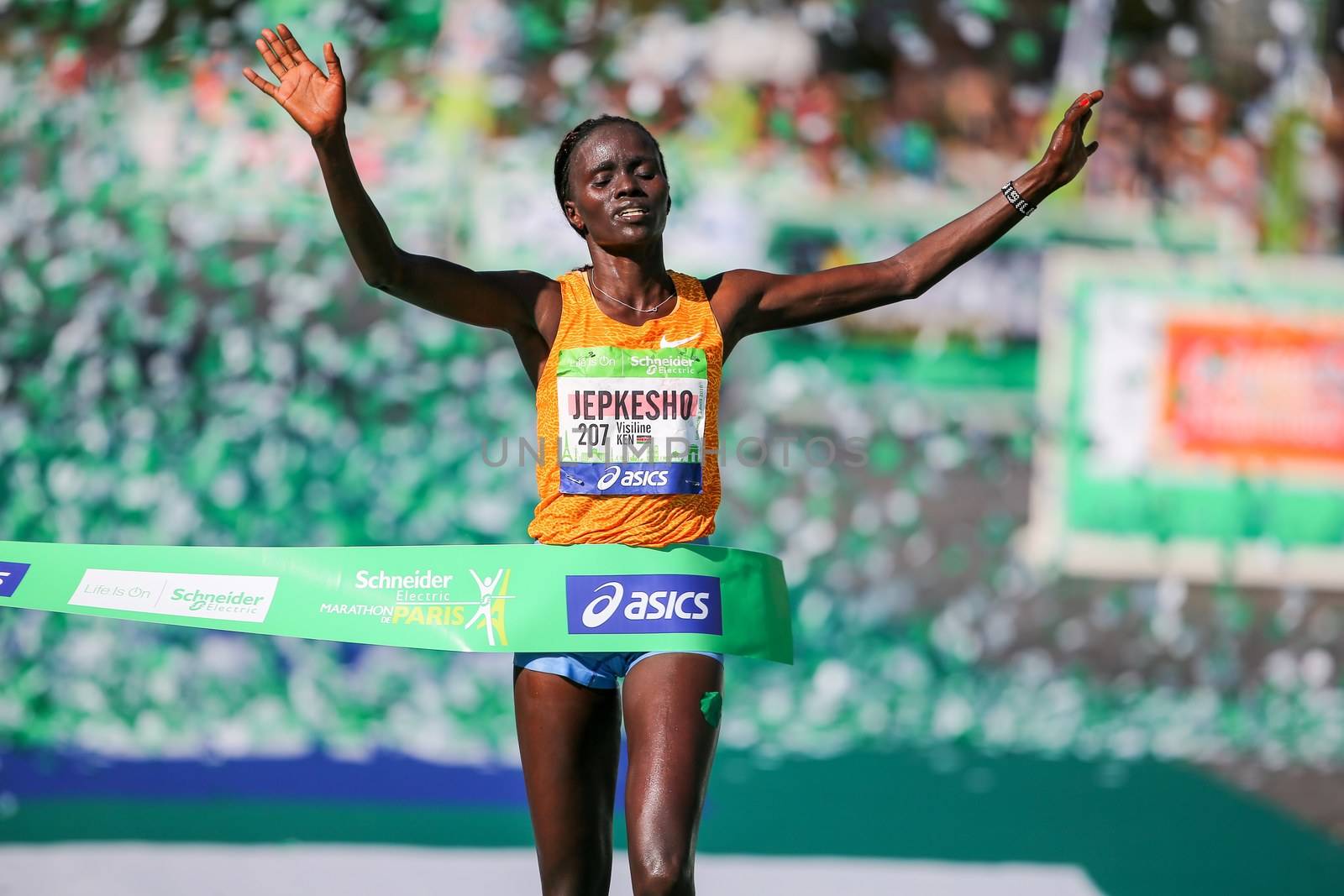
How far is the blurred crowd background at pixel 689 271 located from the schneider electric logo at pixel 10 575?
2591 millimetres

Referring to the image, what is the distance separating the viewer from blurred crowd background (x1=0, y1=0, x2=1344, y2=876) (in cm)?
589

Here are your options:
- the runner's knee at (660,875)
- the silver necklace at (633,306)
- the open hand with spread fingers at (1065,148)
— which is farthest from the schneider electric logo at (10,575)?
the open hand with spread fingers at (1065,148)

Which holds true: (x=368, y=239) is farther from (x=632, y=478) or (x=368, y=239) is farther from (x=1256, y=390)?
(x=1256, y=390)

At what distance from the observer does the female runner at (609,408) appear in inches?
112

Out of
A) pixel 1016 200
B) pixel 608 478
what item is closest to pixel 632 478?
pixel 608 478

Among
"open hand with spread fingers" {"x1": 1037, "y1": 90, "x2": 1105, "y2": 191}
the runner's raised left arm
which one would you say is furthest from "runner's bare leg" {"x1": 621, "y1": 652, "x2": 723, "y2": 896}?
"open hand with spread fingers" {"x1": 1037, "y1": 90, "x2": 1105, "y2": 191}

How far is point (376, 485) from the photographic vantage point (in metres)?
6.08

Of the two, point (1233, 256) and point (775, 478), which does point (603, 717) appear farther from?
point (1233, 256)

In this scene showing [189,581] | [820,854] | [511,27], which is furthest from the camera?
[511,27]

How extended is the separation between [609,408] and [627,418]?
0.16ft

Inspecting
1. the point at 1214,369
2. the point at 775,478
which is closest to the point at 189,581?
the point at 775,478

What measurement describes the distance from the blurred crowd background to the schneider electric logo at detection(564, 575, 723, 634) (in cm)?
315

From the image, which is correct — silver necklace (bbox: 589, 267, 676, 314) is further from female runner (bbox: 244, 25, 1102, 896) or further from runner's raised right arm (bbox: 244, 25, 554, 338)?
runner's raised right arm (bbox: 244, 25, 554, 338)

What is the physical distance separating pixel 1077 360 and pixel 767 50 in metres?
1.96
